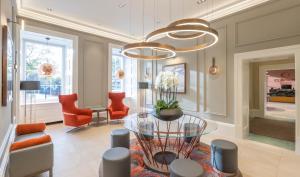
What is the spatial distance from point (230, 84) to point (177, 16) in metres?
2.53

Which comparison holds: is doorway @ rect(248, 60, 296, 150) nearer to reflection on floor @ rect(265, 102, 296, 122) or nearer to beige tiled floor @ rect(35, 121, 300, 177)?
reflection on floor @ rect(265, 102, 296, 122)

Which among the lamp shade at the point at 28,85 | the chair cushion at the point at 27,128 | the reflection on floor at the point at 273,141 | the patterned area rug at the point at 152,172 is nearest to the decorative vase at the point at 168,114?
the patterned area rug at the point at 152,172

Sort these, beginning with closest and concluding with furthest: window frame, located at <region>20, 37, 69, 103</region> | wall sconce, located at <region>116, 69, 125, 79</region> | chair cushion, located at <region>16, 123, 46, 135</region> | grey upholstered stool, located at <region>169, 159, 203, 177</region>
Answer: grey upholstered stool, located at <region>169, 159, 203, 177</region>
chair cushion, located at <region>16, 123, 46, 135</region>
window frame, located at <region>20, 37, 69, 103</region>
wall sconce, located at <region>116, 69, 125, 79</region>

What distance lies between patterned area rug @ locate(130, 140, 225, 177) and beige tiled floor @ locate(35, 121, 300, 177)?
1.76ft

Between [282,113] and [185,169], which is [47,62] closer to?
[185,169]

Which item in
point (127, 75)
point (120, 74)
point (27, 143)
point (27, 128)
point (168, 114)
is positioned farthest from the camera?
point (127, 75)

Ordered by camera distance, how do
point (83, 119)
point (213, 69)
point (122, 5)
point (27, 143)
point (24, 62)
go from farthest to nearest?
point (24, 62) → point (83, 119) → point (213, 69) → point (122, 5) → point (27, 143)

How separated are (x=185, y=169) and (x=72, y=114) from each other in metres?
3.80

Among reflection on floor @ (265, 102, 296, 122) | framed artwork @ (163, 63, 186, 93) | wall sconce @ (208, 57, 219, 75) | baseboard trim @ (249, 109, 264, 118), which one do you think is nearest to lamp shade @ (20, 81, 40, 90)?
framed artwork @ (163, 63, 186, 93)

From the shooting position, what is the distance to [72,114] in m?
4.37

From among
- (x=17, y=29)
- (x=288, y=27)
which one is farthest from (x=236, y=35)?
(x=17, y=29)

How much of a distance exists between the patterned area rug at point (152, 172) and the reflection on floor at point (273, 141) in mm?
1654

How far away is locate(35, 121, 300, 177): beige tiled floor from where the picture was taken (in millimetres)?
2400

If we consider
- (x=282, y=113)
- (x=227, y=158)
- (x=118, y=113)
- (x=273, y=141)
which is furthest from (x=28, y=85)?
(x=282, y=113)
